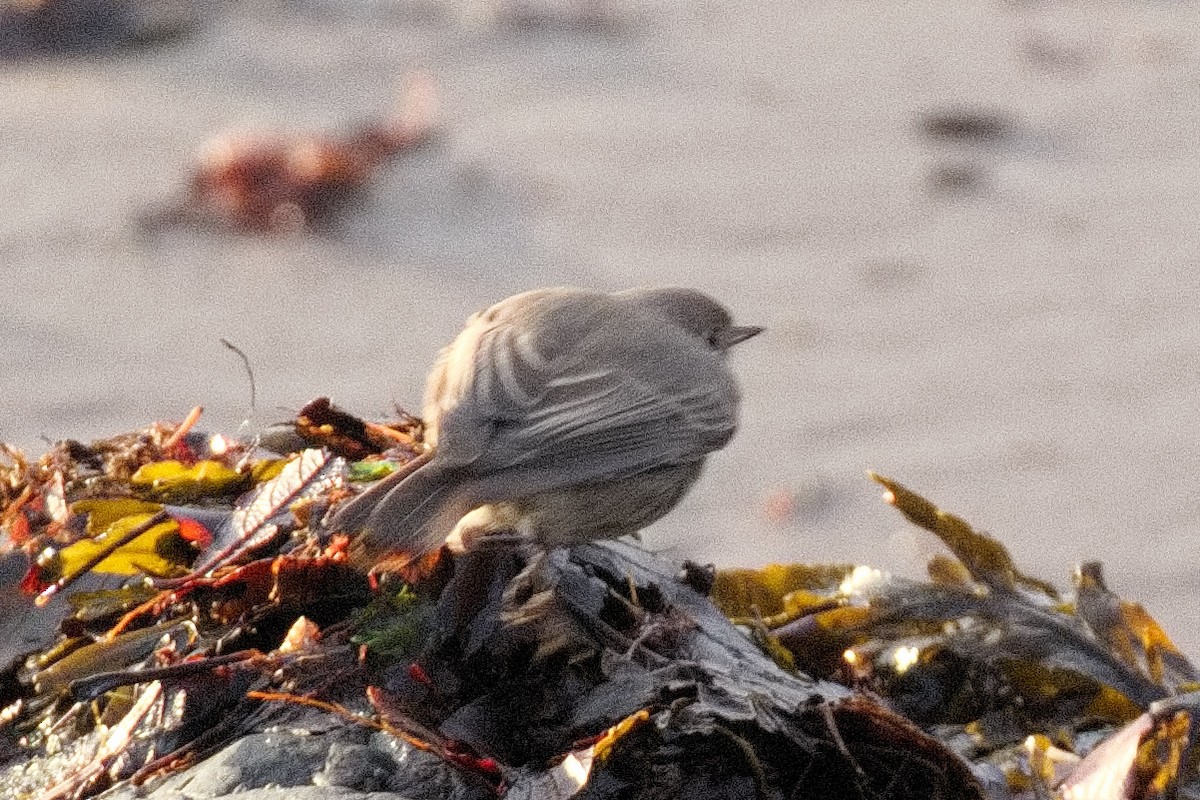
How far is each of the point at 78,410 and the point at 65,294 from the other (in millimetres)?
915

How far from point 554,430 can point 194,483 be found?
0.68 metres

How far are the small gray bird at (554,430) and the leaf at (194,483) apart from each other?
327mm

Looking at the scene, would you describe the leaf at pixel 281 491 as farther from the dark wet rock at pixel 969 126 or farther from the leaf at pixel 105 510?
the dark wet rock at pixel 969 126

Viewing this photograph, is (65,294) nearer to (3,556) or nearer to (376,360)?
(376,360)

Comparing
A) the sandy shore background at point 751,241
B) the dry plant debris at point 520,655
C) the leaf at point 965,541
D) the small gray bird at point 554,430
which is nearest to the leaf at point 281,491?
the dry plant debris at point 520,655

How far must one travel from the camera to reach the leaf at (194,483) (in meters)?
3.46

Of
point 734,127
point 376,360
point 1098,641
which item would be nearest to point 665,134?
point 734,127

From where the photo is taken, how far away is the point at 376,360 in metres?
7.68

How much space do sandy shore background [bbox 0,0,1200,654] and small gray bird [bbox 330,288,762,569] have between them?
8.58 ft

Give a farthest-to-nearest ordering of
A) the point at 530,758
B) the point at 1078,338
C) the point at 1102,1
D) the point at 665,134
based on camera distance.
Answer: the point at 1102,1 < the point at 665,134 < the point at 1078,338 < the point at 530,758

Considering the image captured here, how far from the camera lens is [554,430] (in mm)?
3746

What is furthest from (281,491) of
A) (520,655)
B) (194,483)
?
(520,655)

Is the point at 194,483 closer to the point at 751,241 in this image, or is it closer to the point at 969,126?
the point at 751,241

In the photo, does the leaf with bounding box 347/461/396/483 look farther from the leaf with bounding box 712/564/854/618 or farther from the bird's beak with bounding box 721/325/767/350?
the bird's beak with bounding box 721/325/767/350
